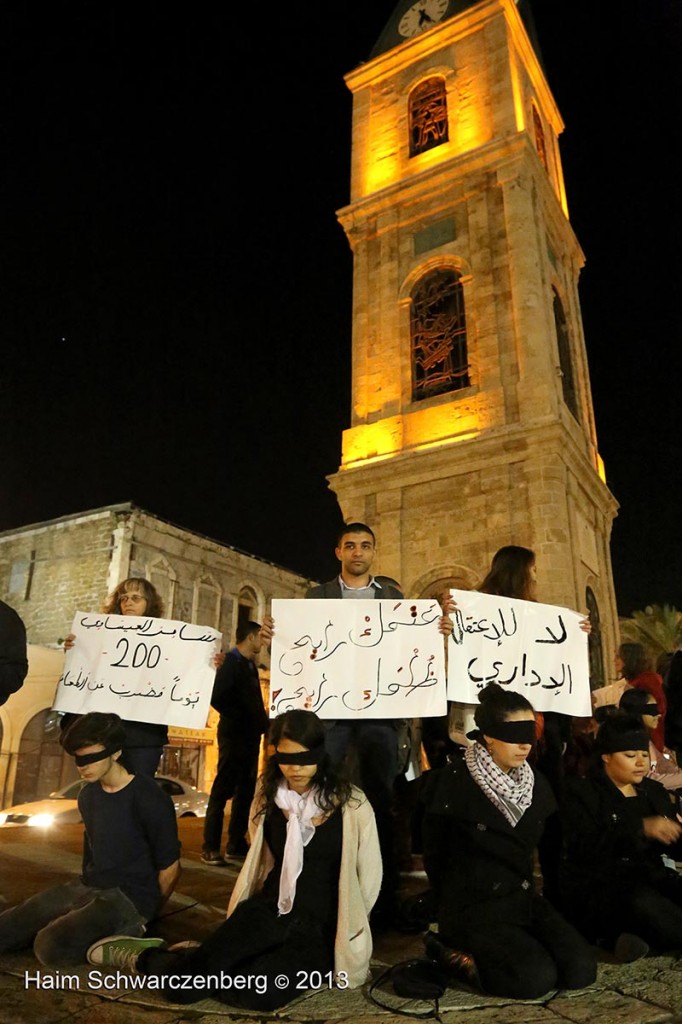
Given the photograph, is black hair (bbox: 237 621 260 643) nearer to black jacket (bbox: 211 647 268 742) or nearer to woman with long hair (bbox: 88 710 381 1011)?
black jacket (bbox: 211 647 268 742)

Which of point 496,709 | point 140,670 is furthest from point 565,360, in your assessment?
point 496,709

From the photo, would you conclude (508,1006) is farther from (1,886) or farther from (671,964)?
(1,886)

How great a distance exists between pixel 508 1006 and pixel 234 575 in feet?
80.6

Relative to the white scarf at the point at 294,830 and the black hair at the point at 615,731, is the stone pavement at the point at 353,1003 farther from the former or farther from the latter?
the black hair at the point at 615,731

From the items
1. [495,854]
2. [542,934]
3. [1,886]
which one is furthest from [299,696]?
[1,886]

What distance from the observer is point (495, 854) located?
332 cm

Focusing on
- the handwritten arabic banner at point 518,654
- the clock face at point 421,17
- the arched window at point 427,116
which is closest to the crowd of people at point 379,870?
the handwritten arabic banner at point 518,654

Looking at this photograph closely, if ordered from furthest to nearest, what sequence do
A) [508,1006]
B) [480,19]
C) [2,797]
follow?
[2,797] → [480,19] → [508,1006]

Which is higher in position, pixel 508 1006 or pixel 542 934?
pixel 542 934

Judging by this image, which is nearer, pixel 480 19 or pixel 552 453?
pixel 552 453

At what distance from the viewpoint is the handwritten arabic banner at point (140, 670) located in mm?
4809

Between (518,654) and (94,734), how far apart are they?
110 inches

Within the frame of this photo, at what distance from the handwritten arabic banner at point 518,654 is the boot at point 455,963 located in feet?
5.48

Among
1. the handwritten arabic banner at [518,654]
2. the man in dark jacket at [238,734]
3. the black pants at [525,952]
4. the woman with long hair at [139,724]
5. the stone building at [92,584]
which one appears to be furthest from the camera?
the stone building at [92,584]
